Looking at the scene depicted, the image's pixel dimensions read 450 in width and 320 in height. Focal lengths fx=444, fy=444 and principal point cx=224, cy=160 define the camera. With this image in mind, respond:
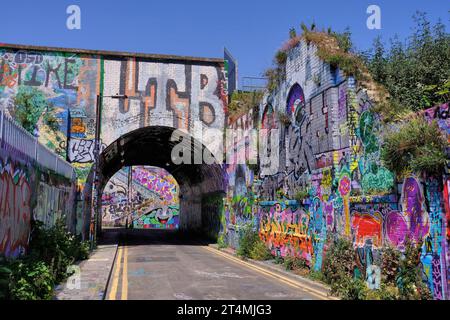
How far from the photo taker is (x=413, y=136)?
26.8ft

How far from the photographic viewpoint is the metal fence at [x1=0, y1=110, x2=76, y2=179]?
8.73 m

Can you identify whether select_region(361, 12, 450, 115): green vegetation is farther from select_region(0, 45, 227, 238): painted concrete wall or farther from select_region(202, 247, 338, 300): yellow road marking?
select_region(0, 45, 227, 238): painted concrete wall

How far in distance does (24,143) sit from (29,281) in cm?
346

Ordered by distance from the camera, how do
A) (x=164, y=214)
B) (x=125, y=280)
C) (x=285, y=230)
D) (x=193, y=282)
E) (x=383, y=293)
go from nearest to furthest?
(x=383, y=293) → (x=193, y=282) → (x=125, y=280) → (x=285, y=230) → (x=164, y=214)

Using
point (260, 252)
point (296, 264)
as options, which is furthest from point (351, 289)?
point (260, 252)

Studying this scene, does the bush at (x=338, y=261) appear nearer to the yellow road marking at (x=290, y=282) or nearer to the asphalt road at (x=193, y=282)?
the yellow road marking at (x=290, y=282)

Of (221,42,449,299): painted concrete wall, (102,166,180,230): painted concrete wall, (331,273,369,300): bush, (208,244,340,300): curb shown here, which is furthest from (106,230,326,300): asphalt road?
(102,166,180,230): painted concrete wall

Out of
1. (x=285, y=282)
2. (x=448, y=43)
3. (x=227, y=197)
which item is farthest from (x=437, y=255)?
(x=227, y=197)

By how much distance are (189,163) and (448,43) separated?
71.7ft

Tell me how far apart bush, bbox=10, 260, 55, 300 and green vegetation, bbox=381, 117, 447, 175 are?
23.6 ft

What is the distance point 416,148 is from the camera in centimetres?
815

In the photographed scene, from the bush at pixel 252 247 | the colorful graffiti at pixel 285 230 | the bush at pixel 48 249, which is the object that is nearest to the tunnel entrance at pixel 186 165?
the bush at pixel 252 247

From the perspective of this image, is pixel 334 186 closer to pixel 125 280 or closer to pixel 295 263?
pixel 295 263
